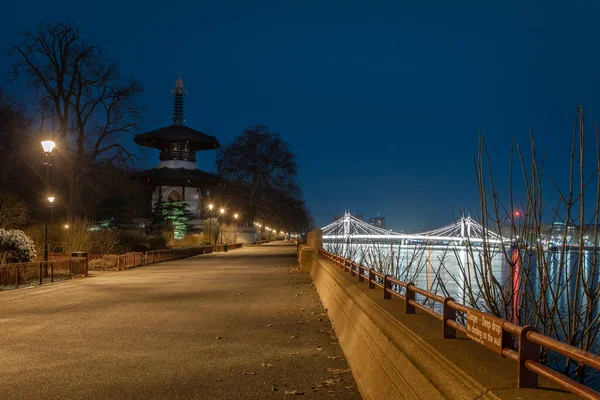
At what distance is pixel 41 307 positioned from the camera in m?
14.7

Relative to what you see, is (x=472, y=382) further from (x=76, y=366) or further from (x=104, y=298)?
(x=104, y=298)

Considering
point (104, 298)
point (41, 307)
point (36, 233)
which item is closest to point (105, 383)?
point (41, 307)

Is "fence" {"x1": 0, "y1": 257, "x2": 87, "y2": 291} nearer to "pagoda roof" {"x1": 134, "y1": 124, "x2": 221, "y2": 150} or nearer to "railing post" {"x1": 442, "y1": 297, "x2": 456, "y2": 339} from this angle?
"railing post" {"x1": 442, "y1": 297, "x2": 456, "y2": 339}

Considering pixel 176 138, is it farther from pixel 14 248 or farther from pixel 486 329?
pixel 486 329

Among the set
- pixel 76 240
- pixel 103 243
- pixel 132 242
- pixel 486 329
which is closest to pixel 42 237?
pixel 76 240

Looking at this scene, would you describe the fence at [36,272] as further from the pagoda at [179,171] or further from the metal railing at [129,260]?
the pagoda at [179,171]

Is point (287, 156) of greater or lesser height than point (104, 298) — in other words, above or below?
above

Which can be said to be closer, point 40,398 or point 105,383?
point 40,398

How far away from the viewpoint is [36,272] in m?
22.2

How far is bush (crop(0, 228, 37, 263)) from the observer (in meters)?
20.5

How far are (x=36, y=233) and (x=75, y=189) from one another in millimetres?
14670

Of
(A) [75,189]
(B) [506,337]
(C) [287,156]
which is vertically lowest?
(B) [506,337]

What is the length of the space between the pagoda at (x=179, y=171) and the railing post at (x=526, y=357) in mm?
66771

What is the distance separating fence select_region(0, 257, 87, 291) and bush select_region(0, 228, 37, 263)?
0.46 meters
